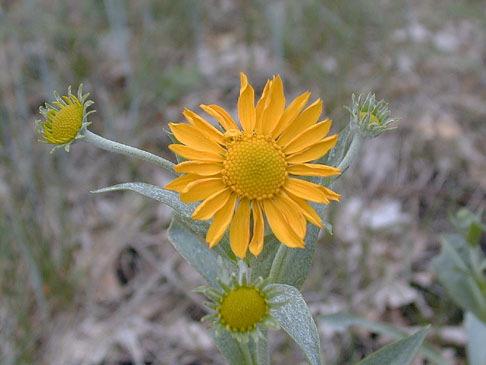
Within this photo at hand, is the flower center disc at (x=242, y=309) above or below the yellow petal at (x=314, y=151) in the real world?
below

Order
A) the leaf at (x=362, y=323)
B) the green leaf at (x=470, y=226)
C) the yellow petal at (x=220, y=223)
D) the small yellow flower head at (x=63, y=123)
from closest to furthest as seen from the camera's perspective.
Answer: the yellow petal at (x=220, y=223) < the small yellow flower head at (x=63, y=123) < the green leaf at (x=470, y=226) < the leaf at (x=362, y=323)

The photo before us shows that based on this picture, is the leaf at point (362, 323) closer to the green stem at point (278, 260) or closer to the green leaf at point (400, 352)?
the green leaf at point (400, 352)

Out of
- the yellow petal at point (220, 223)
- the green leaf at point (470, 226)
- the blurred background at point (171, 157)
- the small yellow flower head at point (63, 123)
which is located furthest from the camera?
the blurred background at point (171, 157)

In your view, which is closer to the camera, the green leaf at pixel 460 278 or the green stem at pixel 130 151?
the green stem at pixel 130 151

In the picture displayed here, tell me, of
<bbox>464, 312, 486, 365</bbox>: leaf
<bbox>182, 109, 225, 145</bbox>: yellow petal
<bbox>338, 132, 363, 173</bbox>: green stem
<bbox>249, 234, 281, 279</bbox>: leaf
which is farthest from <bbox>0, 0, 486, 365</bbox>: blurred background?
<bbox>182, 109, 225, 145</bbox>: yellow petal

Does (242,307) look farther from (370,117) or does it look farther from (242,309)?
(370,117)

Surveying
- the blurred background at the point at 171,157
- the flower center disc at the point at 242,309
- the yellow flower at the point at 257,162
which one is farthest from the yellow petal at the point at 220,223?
the blurred background at the point at 171,157

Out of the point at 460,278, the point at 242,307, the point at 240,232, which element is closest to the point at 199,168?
the point at 240,232

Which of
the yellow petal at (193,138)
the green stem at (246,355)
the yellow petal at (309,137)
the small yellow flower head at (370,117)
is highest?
the small yellow flower head at (370,117)
